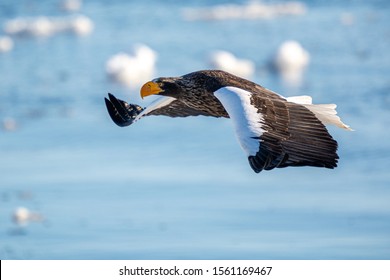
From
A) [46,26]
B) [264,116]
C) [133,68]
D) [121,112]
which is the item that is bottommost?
[264,116]

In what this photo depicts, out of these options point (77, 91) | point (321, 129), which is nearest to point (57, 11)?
point (77, 91)

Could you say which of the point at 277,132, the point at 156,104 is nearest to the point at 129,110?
the point at 156,104

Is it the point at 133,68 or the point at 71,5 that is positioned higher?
the point at 71,5

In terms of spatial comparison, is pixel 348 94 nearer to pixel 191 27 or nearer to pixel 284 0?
pixel 191 27

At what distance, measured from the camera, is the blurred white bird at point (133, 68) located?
559 inches

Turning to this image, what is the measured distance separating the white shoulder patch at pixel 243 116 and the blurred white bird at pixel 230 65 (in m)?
6.82

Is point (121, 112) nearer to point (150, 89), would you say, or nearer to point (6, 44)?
point (150, 89)

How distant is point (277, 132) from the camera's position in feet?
22.2

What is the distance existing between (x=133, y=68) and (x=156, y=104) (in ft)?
20.1

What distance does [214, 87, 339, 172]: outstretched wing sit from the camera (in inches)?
258

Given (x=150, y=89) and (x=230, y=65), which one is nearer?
(x=150, y=89)

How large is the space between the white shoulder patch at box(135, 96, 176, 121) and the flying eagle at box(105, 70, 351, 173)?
0.50ft

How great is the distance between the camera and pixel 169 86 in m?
8.02

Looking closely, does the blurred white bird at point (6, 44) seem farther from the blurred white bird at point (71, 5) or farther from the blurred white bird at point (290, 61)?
the blurred white bird at point (290, 61)
